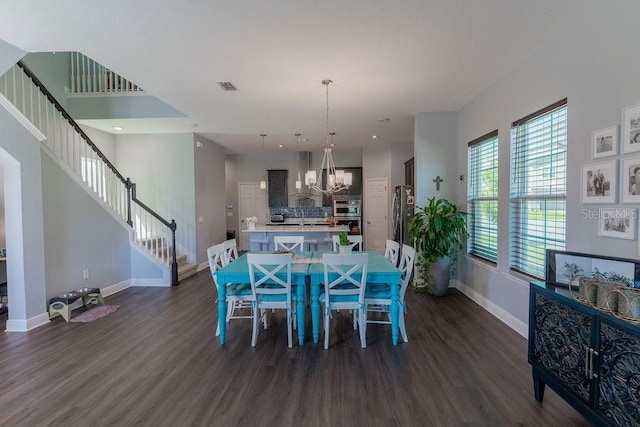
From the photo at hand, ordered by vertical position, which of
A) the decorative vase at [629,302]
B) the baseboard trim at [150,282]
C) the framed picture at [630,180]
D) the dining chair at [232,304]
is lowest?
the baseboard trim at [150,282]

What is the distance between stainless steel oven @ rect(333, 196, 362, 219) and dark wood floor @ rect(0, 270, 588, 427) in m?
5.54

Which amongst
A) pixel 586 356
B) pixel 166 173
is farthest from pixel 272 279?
pixel 166 173

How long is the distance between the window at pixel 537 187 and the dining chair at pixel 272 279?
253 centimetres

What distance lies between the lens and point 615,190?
7.18ft

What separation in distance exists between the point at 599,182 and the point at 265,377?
300 centimetres

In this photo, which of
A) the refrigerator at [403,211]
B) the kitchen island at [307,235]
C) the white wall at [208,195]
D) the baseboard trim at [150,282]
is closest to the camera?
the baseboard trim at [150,282]

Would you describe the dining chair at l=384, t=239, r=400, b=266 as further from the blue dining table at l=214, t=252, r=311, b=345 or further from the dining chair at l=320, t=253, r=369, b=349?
the blue dining table at l=214, t=252, r=311, b=345

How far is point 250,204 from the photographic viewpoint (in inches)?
380

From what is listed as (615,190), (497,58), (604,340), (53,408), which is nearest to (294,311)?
(53,408)

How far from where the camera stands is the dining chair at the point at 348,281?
2889mm

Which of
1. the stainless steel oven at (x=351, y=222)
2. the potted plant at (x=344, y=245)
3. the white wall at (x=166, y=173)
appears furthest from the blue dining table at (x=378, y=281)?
the stainless steel oven at (x=351, y=222)

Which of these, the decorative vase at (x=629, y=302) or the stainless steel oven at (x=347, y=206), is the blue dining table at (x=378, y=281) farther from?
the stainless steel oven at (x=347, y=206)

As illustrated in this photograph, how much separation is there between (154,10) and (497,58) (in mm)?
3216

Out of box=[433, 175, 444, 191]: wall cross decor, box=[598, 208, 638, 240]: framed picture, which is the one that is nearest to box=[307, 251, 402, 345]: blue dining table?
box=[598, 208, 638, 240]: framed picture
